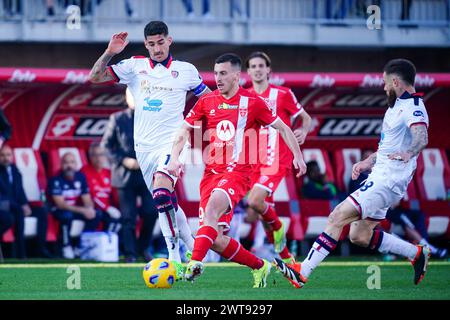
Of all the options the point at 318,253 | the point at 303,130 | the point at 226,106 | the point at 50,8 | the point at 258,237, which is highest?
the point at 50,8

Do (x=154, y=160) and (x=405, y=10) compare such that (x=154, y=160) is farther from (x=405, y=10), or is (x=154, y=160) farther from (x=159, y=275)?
(x=405, y=10)

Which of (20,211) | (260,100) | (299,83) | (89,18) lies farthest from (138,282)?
(89,18)

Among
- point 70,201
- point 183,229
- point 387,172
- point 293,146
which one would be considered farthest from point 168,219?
point 70,201

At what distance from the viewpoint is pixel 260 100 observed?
36.7 feet

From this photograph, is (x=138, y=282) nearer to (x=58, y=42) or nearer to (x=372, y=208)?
(x=372, y=208)

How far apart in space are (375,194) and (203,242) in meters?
1.64

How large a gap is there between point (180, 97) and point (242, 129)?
1179mm

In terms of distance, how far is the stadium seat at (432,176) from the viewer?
18.5m

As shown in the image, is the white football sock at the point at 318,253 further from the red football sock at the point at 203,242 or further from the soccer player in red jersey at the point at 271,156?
the soccer player in red jersey at the point at 271,156

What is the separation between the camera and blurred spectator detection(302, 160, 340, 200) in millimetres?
17750

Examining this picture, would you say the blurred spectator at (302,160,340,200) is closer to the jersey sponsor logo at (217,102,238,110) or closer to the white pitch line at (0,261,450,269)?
the white pitch line at (0,261,450,269)

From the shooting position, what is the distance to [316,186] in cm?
1778

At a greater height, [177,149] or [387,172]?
[177,149]

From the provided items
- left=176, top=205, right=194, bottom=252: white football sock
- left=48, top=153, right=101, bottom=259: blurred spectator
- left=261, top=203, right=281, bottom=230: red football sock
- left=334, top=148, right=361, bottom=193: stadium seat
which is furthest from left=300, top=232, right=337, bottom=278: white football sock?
left=334, top=148, right=361, bottom=193: stadium seat
